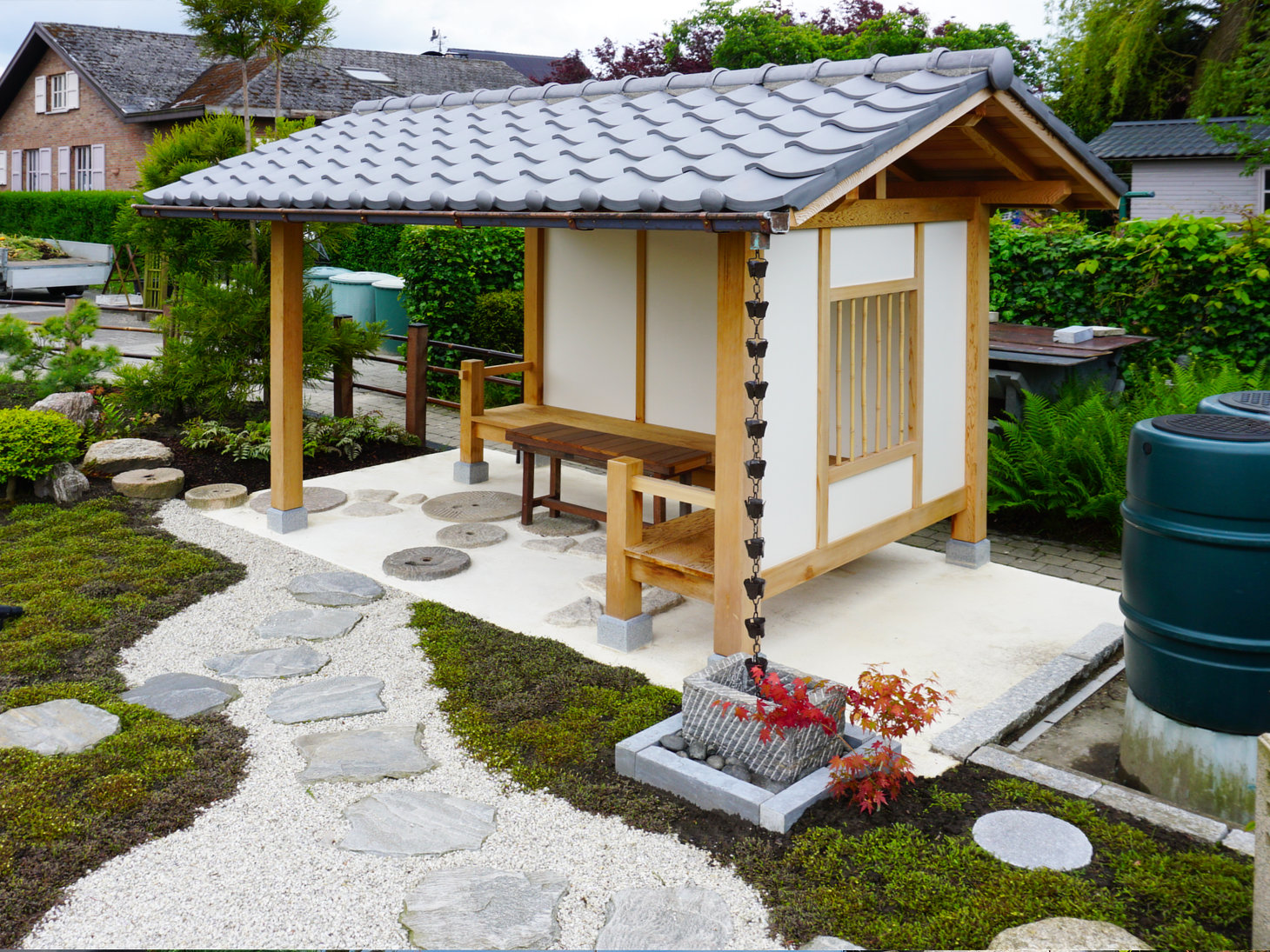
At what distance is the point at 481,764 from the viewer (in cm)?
455

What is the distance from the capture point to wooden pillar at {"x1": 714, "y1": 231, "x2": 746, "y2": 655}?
16.6 ft

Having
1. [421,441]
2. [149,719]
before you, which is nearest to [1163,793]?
[149,719]

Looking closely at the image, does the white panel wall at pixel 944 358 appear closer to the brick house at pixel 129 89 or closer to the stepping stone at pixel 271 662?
the stepping stone at pixel 271 662

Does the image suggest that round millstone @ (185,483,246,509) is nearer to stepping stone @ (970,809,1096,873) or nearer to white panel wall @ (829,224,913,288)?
white panel wall @ (829,224,913,288)

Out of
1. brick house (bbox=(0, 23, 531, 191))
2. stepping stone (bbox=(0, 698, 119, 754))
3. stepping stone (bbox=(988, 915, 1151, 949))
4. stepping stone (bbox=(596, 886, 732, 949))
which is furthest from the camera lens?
brick house (bbox=(0, 23, 531, 191))

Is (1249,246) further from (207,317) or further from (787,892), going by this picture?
(207,317)

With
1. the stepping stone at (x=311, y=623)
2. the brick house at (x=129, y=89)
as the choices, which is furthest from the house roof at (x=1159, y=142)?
the stepping stone at (x=311, y=623)

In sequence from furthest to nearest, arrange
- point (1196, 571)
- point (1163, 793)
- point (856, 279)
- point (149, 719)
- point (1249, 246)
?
point (1249, 246) < point (856, 279) < point (149, 719) < point (1163, 793) < point (1196, 571)

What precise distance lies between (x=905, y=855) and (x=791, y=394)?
95.7 inches

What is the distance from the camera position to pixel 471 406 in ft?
29.6

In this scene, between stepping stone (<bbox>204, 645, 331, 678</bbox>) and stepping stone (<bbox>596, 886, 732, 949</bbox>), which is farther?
stepping stone (<bbox>204, 645, 331, 678</bbox>)

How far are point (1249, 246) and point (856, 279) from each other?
4.73m

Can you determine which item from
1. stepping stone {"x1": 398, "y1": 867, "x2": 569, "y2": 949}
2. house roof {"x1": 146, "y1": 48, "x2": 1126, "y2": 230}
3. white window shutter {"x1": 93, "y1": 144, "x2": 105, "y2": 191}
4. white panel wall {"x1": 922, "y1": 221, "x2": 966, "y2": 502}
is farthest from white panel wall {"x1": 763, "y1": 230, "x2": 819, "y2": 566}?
white window shutter {"x1": 93, "y1": 144, "x2": 105, "y2": 191}

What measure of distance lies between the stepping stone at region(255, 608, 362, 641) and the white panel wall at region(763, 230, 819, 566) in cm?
237
